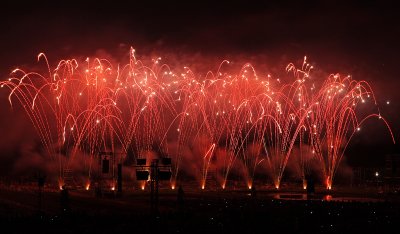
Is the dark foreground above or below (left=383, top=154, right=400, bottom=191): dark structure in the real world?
below

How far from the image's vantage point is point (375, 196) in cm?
4362

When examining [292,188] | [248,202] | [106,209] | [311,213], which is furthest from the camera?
[292,188]

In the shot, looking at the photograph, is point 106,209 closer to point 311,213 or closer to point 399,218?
point 311,213

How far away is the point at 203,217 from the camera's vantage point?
29266 millimetres

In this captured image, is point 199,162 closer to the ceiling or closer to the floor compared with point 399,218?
closer to the ceiling

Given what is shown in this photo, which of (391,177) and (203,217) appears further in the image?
(391,177)

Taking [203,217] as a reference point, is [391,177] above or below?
above

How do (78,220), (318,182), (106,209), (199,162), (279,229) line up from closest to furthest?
(279,229), (78,220), (106,209), (318,182), (199,162)

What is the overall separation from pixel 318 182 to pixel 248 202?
91.1ft

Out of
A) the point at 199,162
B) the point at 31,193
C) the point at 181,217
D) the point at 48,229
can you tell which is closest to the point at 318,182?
the point at 199,162

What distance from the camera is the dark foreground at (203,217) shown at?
2591 cm

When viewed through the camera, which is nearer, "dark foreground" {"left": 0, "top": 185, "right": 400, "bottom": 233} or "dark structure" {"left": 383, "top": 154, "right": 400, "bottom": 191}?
"dark foreground" {"left": 0, "top": 185, "right": 400, "bottom": 233}

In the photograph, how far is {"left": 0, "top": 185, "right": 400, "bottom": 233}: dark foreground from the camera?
85.0 ft

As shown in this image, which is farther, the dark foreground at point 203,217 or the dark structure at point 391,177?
the dark structure at point 391,177
